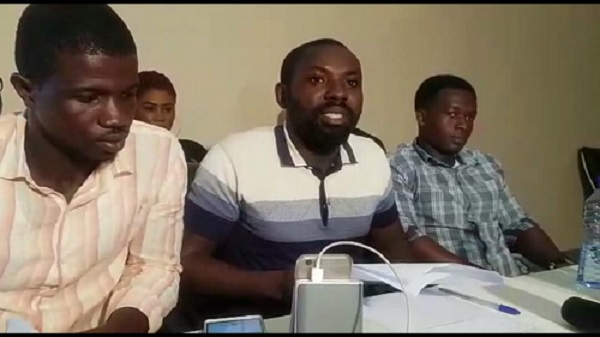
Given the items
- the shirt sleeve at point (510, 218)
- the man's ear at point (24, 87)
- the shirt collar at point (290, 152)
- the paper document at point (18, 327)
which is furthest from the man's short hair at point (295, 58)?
the paper document at point (18, 327)

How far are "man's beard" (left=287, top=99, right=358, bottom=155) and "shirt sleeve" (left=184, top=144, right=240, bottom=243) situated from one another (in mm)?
181

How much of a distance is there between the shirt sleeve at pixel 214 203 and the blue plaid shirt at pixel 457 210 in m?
0.59

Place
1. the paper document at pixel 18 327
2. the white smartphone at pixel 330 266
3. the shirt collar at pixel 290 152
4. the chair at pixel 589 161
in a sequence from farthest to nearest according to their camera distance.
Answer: the chair at pixel 589 161 → the shirt collar at pixel 290 152 → the white smartphone at pixel 330 266 → the paper document at pixel 18 327

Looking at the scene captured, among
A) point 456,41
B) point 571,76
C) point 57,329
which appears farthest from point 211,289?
point 571,76

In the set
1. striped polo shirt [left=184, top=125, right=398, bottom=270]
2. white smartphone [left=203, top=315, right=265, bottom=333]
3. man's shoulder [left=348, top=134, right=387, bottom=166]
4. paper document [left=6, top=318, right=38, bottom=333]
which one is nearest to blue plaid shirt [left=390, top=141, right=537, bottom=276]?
man's shoulder [left=348, top=134, right=387, bottom=166]

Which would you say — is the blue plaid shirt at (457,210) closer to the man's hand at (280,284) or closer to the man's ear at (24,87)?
the man's hand at (280,284)

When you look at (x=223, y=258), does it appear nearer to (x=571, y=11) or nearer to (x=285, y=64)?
(x=285, y=64)

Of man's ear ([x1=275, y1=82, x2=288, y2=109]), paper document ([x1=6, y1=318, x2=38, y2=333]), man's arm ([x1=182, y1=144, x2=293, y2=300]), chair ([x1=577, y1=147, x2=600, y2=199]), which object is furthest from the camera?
chair ([x1=577, y1=147, x2=600, y2=199])

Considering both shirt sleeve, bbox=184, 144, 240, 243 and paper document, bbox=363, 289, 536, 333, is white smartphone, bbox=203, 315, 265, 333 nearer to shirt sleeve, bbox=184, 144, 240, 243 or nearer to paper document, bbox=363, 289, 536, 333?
paper document, bbox=363, 289, 536, 333

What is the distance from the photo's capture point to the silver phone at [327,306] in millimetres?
1022

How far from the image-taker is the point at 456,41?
9.54ft

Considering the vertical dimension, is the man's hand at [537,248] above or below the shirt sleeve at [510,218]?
below

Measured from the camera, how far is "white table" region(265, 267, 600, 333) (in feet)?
3.84

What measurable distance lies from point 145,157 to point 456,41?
1.89m
